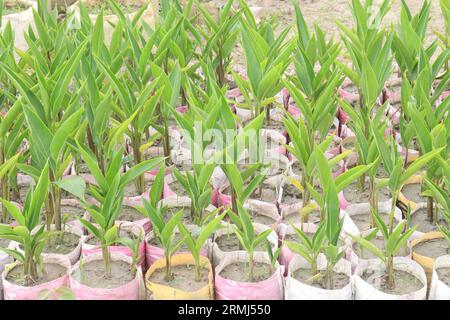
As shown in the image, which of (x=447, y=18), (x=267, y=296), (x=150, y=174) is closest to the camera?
(x=267, y=296)

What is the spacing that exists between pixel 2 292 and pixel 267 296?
0.75 meters

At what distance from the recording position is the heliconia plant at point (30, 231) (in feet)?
6.26

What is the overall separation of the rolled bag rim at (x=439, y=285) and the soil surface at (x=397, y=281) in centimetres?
4

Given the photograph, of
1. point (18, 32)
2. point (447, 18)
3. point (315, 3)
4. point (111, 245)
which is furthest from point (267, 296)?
point (315, 3)

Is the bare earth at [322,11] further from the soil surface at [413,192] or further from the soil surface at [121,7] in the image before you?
the soil surface at [413,192]

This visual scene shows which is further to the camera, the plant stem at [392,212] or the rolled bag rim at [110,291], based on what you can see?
the plant stem at [392,212]

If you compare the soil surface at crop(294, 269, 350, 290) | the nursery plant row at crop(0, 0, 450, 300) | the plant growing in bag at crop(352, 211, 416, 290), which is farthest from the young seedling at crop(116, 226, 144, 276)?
the plant growing in bag at crop(352, 211, 416, 290)

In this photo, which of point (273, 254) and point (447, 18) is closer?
point (273, 254)

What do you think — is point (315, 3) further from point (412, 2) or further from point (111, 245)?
point (111, 245)

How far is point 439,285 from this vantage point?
1.93m

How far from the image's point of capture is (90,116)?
218cm

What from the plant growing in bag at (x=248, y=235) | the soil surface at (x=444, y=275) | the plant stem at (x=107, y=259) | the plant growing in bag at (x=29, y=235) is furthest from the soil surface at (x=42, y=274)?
the soil surface at (x=444, y=275)

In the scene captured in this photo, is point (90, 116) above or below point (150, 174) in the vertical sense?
above

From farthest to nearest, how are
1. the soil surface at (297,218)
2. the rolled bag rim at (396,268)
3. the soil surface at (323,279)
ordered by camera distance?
the soil surface at (297,218) → the soil surface at (323,279) → the rolled bag rim at (396,268)
